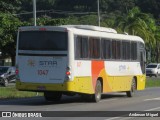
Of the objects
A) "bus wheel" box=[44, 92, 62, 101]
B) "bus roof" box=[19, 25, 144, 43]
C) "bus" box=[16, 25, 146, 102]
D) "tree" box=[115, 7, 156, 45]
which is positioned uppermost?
"tree" box=[115, 7, 156, 45]

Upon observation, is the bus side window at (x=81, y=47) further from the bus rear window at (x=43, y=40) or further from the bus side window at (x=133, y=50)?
the bus side window at (x=133, y=50)

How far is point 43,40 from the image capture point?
2350 cm

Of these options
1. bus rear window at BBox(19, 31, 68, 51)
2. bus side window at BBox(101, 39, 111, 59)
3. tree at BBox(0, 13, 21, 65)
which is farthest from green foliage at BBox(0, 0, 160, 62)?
bus rear window at BBox(19, 31, 68, 51)

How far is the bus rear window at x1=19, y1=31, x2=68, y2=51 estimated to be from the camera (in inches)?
914

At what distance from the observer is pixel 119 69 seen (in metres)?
28.1

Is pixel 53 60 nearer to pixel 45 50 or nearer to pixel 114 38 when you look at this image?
pixel 45 50

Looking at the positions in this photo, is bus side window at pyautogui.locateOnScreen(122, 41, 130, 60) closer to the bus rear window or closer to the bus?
the bus

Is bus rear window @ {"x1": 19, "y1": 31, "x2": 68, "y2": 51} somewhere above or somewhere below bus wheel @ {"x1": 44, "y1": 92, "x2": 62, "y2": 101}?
above

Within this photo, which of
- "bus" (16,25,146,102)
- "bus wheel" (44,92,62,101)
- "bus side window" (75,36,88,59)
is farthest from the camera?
"bus wheel" (44,92,62,101)

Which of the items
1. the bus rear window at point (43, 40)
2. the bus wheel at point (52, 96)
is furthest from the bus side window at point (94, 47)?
the bus wheel at point (52, 96)

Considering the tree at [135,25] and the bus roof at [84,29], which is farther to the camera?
the tree at [135,25]

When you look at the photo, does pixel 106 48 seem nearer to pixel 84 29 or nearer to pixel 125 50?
pixel 84 29

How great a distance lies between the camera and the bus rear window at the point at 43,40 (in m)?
23.2

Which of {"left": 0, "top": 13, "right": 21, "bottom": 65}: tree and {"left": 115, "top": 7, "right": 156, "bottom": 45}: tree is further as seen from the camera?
{"left": 115, "top": 7, "right": 156, "bottom": 45}: tree
